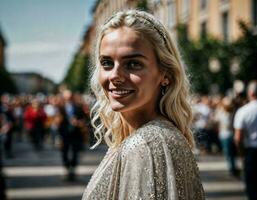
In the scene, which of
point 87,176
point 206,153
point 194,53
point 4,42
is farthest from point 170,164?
point 4,42

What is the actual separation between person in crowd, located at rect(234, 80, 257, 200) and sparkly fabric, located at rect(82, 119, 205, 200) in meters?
5.52

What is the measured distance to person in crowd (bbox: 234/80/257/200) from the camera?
6.96 metres

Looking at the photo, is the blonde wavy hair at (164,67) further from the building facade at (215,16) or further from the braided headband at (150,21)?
the building facade at (215,16)

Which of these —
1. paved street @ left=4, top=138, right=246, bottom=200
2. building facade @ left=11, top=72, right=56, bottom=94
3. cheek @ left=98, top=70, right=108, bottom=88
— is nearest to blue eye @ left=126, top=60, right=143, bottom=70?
cheek @ left=98, top=70, right=108, bottom=88

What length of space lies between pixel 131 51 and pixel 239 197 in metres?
7.10

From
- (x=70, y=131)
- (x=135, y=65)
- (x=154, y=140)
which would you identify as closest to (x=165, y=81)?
(x=135, y=65)

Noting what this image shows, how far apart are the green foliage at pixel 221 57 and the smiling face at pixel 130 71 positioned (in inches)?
502

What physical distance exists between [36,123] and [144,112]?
1674cm

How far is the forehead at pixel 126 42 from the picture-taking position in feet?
5.24

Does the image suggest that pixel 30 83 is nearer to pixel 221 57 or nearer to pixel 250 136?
pixel 221 57

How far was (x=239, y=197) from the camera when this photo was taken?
8.31m

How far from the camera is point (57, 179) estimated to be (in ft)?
33.1

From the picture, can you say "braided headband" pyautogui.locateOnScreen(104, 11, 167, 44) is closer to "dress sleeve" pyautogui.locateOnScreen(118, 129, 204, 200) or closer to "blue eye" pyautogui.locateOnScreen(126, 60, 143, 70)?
"blue eye" pyautogui.locateOnScreen(126, 60, 143, 70)

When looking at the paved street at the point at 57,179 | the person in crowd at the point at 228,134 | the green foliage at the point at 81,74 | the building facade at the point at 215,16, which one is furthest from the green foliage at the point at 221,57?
the green foliage at the point at 81,74
